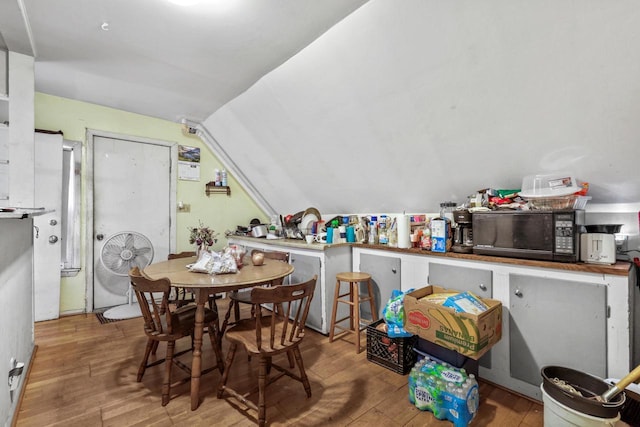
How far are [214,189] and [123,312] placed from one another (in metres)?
1.89

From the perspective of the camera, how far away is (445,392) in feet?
5.58

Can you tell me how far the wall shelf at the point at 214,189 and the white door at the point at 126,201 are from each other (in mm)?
475

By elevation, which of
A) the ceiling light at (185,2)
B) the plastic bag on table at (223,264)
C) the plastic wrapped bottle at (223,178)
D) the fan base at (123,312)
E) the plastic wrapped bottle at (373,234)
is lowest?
the fan base at (123,312)

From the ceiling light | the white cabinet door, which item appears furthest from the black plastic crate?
the ceiling light

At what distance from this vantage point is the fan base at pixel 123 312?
3270mm

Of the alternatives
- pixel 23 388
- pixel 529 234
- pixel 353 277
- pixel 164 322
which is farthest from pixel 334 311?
pixel 23 388

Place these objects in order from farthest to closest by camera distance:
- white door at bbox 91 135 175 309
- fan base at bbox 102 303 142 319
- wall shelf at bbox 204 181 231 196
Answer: wall shelf at bbox 204 181 231 196
white door at bbox 91 135 175 309
fan base at bbox 102 303 142 319

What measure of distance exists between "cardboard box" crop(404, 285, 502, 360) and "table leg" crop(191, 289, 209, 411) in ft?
4.40

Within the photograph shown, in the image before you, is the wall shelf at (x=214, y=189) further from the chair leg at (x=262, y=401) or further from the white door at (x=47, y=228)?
the chair leg at (x=262, y=401)

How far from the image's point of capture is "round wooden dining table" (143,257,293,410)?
1776 mm

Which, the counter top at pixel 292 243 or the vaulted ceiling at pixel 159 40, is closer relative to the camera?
the vaulted ceiling at pixel 159 40

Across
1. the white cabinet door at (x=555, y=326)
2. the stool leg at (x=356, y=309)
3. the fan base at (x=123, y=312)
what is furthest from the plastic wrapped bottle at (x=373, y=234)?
the fan base at (x=123, y=312)

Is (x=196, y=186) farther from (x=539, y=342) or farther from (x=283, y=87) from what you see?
(x=539, y=342)

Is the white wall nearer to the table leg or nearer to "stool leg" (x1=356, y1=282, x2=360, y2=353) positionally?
"stool leg" (x1=356, y1=282, x2=360, y2=353)
